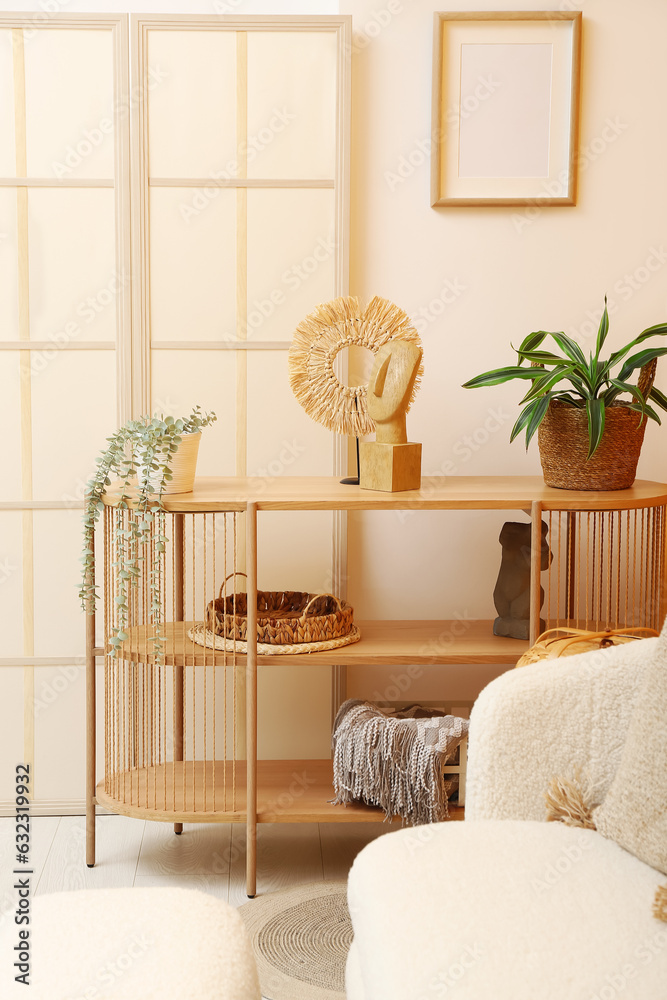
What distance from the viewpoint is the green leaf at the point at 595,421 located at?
194 centimetres

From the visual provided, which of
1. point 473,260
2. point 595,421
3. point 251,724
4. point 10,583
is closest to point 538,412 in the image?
point 595,421

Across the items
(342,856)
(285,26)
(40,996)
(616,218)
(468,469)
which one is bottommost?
(342,856)

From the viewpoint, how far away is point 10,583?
2.40m

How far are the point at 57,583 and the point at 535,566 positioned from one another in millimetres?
1265

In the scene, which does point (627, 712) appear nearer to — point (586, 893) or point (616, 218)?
point (586, 893)

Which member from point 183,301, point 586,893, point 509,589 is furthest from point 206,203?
point 586,893

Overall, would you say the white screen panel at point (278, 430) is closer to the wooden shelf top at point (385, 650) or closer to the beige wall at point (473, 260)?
the beige wall at point (473, 260)

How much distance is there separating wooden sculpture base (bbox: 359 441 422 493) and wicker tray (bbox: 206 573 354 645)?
30 centimetres

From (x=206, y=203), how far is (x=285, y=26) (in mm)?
481

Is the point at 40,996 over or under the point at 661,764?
under

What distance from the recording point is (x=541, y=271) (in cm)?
241

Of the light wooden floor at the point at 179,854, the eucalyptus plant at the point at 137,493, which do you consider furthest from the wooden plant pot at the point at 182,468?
the light wooden floor at the point at 179,854

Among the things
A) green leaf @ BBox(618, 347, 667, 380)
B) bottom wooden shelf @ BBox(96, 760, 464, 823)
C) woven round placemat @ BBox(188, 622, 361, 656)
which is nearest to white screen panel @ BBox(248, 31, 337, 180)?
green leaf @ BBox(618, 347, 667, 380)

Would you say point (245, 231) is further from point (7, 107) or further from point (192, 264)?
point (7, 107)
